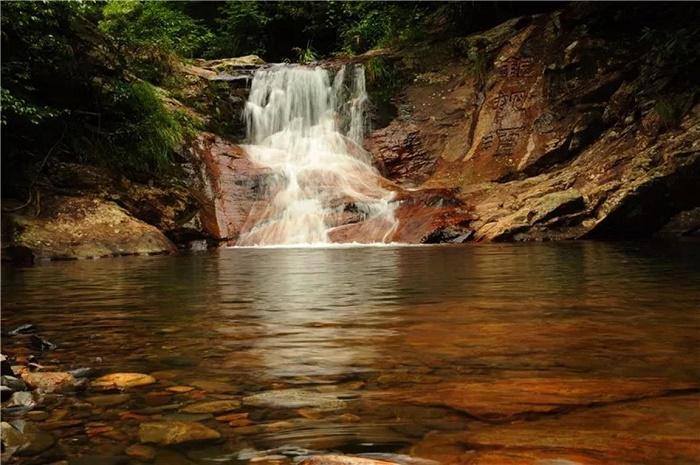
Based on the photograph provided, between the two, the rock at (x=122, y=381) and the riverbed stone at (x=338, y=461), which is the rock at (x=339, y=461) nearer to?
the riverbed stone at (x=338, y=461)

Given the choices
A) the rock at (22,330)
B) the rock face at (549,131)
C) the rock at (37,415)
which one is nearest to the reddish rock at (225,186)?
the rock face at (549,131)

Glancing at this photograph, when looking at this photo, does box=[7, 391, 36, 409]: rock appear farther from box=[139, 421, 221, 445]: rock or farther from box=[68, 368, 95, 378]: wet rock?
box=[139, 421, 221, 445]: rock

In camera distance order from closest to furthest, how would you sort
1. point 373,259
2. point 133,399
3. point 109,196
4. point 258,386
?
point 133,399 → point 258,386 → point 373,259 → point 109,196

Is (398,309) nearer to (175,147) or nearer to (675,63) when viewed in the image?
(175,147)

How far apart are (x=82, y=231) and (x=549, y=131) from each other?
9631mm

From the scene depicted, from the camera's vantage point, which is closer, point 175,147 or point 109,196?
point 109,196

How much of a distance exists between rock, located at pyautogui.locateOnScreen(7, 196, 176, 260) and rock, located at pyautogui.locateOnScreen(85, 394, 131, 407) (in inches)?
300

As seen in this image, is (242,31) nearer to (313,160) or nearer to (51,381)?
(313,160)

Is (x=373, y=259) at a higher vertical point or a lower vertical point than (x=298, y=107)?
lower

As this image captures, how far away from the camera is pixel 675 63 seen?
12328mm

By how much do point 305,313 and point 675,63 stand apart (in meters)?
11.8

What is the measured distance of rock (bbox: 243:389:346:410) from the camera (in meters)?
1.73

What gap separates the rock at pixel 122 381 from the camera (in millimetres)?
1962

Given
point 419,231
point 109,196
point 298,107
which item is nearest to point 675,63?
point 419,231
